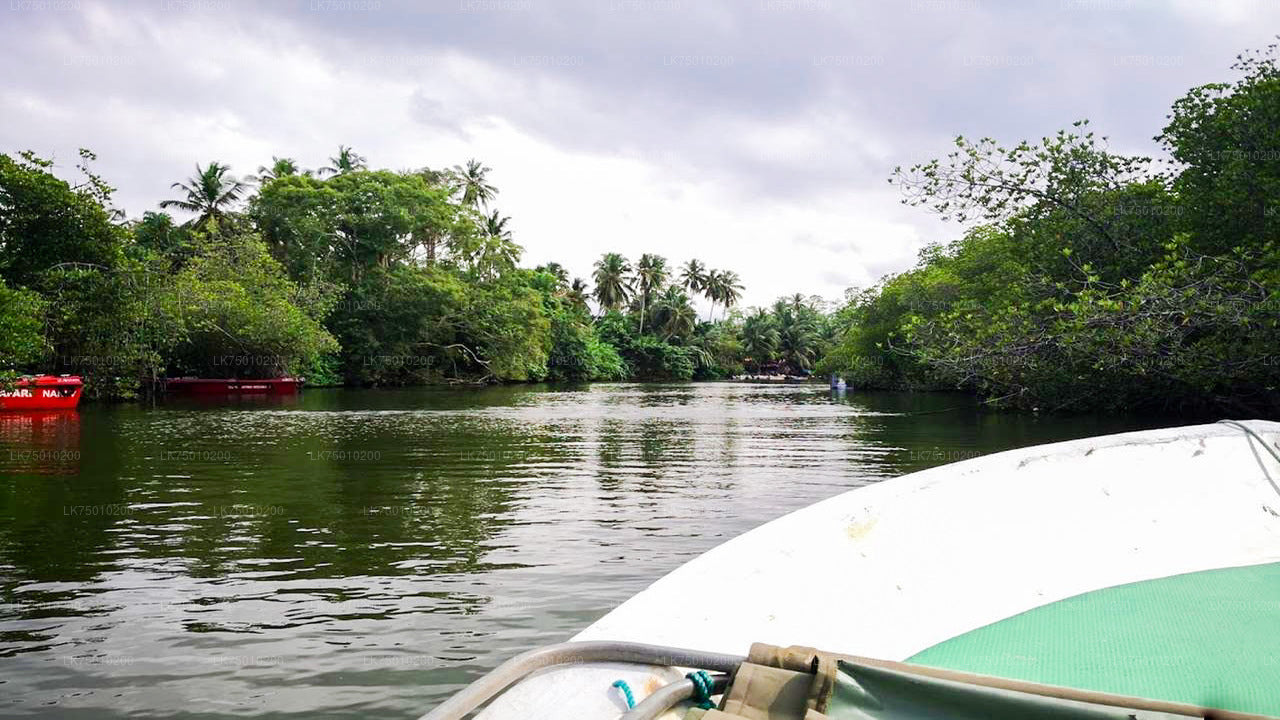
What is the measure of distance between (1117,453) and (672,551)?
134 inches

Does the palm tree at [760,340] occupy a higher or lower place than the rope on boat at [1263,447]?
higher

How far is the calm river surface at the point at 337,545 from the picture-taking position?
3.70 meters

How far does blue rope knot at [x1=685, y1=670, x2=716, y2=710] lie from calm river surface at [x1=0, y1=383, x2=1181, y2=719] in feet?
6.52

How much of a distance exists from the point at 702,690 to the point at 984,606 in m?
1.24

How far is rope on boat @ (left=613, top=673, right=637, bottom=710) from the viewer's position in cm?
162

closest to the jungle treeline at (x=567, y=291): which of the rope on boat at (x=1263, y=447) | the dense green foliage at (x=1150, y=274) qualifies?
the dense green foliage at (x=1150, y=274)

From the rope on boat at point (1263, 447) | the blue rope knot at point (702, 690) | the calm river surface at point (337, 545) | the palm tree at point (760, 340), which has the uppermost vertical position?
the palm tree at point (760, 340)

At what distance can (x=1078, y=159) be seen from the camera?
1630 centimetres

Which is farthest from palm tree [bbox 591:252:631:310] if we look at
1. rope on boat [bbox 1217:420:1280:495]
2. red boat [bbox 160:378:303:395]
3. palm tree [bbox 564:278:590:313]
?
rope on boat [bbox 1217:420:1280:495]

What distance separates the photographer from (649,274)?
230 feet

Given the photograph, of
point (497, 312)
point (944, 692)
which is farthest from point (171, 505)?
point (497, 312)

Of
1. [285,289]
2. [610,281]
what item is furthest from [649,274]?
[285,289]

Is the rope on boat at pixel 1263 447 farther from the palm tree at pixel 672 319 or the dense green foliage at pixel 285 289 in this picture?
the palm tree at pixel 672 319

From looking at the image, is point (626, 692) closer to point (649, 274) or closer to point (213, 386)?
point (213, 386)
